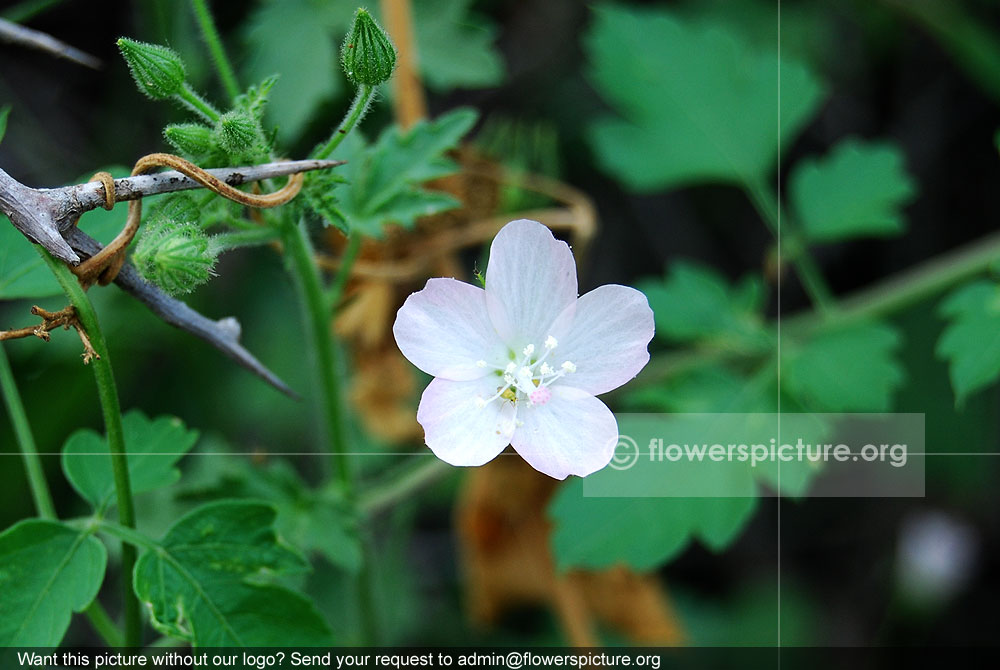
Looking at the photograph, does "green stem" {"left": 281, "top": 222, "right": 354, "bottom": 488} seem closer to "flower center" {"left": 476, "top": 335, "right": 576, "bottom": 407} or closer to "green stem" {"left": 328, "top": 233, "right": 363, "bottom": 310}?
"green stem" {"left": 328, "top": 233, "right": 363, "bottom": 310}

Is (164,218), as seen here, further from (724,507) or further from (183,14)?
(183,14)

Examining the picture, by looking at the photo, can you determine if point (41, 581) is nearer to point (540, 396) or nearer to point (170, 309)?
point (170, 309)

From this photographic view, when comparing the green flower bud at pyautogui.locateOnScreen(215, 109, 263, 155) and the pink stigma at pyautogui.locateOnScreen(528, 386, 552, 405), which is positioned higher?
the green flower bud at pyautogui.locateOnScreen(215, 109, 263, 155)

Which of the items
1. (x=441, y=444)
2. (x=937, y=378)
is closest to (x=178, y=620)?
(x=441, y=444)

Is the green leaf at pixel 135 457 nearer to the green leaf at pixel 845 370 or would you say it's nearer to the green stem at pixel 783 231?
the green leaf at pixel 845 370

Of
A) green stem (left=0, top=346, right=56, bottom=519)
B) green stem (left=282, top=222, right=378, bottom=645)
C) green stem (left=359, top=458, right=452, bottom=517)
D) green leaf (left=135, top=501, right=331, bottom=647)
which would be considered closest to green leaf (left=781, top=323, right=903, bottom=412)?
green stem (left=359, top=458, right=452, bottom=517)

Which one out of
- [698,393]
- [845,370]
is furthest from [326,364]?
[845,370]
